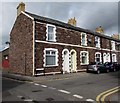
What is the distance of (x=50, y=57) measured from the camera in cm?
2088

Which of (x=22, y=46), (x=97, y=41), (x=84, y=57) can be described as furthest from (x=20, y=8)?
(x=97, y=41)

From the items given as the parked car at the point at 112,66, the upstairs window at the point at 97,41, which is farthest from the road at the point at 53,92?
the upstairs window at the point at 97,41

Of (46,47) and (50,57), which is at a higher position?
(46,47)

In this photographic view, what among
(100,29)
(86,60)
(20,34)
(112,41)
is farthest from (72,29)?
(100,29)

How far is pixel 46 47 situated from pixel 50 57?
52.0 inches

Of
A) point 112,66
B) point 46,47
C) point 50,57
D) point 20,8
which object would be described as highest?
point 20,8

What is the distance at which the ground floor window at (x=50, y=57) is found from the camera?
66.9ft

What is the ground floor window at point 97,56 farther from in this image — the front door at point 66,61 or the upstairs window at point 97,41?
the front door at point 66,61

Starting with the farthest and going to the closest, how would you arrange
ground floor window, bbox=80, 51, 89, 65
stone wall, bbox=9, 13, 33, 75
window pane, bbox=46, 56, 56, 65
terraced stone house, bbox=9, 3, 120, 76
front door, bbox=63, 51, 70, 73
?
ground floor window, bbox=80, 51, 89, 65
front door, bbox=63, 51, 70, 73
window pane, bbox=46, 56, 56, 65
stone wall, bbox=9, 13, 33, 75
terraced stone house, bbox=9, 3, 120, 76

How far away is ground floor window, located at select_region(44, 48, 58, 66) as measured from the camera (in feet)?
66.9

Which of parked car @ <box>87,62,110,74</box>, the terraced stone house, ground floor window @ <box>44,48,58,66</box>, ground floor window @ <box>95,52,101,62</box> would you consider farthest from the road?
ground floor window @ <box>95,52,101,62</box>

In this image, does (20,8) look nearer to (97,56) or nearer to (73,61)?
(73,61)

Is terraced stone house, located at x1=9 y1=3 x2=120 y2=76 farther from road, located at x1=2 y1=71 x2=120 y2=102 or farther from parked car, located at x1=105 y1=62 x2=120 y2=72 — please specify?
road, located at x1=2 y1=71 x2=120 y2=102

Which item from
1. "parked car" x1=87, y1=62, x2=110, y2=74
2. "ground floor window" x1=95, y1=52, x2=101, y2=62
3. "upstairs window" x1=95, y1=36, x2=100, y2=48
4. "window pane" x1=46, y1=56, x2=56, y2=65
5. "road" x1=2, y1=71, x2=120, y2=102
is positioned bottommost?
"road" x1=2, y1=71, x2=120, y2=102
